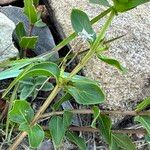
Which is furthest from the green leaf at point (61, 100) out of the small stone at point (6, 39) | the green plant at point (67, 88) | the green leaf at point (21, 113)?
the small stone at point (6, 39)

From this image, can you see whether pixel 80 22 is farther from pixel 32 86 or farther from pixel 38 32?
pixel 38 32

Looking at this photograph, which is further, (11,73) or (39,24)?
(39,24)

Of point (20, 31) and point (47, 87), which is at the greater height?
point (20, 31)

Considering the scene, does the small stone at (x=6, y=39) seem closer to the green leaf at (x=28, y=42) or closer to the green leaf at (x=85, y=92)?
the green leaf at (x=28, y=42)

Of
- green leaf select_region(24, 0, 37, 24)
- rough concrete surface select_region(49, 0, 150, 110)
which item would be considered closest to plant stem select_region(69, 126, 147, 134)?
rough concrete surface select_region(49, 0, 150, 110)

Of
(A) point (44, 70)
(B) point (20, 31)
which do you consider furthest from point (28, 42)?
(A) point (44, 70)

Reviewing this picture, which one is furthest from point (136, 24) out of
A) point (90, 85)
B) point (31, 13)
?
point (90, 85)

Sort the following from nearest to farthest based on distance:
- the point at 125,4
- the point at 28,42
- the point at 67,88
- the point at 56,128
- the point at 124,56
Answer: the point at 125,4 < the point at 67,88 < the point at 56,128 < the point at 28,42 < the point at 124,56

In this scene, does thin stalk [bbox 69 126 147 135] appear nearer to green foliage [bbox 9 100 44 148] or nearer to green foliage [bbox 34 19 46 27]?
green foliage [bbox 9 100 44 148]

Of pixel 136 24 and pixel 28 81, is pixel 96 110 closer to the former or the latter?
pixel 28 81
